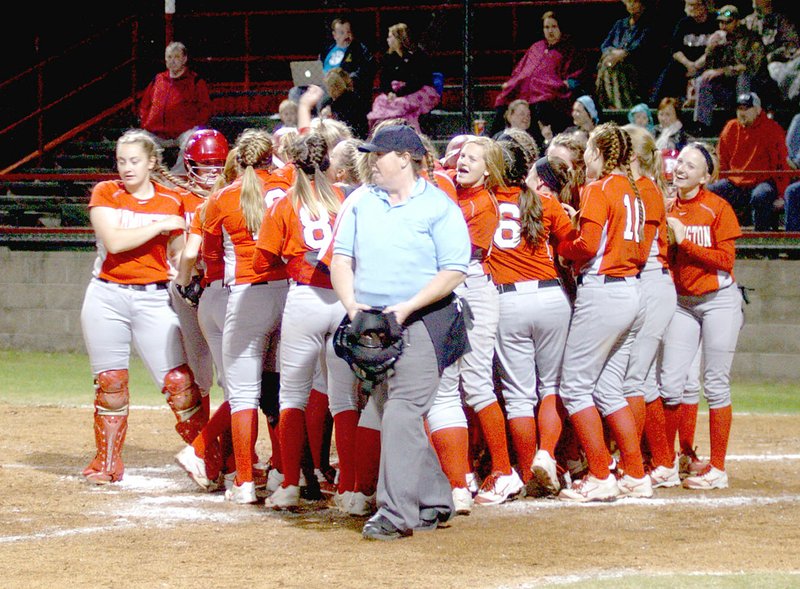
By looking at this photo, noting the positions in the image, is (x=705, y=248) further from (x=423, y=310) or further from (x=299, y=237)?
(x=299, y=237)

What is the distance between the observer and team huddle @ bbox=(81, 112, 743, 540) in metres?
5.27

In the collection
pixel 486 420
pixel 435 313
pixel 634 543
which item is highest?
pixel 435 313

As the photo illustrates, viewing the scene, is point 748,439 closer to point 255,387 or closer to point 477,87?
point 255,387

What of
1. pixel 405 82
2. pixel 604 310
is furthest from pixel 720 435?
pixel 405 82

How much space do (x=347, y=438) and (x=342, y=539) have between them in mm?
578

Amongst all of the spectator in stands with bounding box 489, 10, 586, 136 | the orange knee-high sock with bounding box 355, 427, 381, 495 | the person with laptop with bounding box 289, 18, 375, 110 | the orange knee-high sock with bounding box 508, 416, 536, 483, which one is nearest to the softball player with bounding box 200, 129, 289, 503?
the orange knee-high sock with bounding box 355, 427, 381, 495

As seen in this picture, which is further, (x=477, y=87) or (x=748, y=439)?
(x=477, y=87)

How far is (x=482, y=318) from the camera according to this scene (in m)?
6.14

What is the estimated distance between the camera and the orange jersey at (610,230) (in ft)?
19.9

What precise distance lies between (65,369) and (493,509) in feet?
22.3

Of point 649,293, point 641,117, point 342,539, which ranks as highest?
point 641,117

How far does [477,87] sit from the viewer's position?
1606 cm

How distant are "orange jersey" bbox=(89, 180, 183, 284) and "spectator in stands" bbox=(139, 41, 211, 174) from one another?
26.1 feet

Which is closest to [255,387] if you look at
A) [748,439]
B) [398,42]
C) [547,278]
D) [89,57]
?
[547,278]
